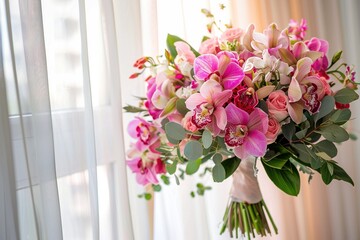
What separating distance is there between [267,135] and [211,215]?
1.73 ft

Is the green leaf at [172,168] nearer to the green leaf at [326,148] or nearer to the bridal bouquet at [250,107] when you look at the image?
the bridal bouquet at [250,107]

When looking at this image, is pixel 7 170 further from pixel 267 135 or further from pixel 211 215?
pixel 211 215

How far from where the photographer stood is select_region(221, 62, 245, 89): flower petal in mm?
708

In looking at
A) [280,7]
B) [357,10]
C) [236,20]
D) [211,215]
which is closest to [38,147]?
[211,215]

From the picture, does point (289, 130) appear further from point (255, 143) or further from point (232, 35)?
point (232, 35)

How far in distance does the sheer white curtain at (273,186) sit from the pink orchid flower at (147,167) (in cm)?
16

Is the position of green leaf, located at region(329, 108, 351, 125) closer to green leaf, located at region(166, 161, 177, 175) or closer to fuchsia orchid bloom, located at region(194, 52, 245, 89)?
fuchsia orchid bloom, located at region(194, 52, 245, 89)

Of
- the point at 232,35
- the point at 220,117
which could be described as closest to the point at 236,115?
the point at 220,117

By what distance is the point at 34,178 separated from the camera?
0.66m

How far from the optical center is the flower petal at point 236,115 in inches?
27.4

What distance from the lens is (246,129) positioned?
0.71m

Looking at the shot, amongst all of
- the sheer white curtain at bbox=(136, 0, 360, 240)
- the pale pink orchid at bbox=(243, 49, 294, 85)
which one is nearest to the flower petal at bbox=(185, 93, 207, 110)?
the pale pink orchid at bbox=(243, 49, 294, 85)

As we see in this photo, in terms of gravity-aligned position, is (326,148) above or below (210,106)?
below

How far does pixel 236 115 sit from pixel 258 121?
42 mm
